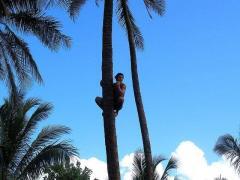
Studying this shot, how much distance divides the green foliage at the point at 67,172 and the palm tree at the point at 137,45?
6.95 metres

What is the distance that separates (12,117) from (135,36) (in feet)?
19.3

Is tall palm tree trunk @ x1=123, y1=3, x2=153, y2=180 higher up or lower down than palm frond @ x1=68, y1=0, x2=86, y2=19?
lower down

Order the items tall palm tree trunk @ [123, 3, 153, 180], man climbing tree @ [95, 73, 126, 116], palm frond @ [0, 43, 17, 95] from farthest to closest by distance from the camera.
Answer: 1. palm frond @ [0, 43, 17, 95]
2. tall palm tree trunk @ [123, 3, 153, 180]
3. man climbing tree @ [95, 73, 126, 116]

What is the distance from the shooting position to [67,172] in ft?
79.3

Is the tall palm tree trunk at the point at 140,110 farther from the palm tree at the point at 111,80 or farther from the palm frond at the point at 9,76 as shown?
the palm frond at the point at 9,76

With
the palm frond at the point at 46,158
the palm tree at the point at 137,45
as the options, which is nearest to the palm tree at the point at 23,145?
the palm frond at the point at 46,158

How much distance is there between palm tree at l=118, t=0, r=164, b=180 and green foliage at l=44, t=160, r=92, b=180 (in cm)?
695

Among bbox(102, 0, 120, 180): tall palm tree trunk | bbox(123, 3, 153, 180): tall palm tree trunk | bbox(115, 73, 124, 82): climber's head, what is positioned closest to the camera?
bbox(102, 0, 120, 180): tall palm tree trunk

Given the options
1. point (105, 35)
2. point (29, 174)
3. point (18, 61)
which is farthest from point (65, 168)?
point (105, 35)

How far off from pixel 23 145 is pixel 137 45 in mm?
5905

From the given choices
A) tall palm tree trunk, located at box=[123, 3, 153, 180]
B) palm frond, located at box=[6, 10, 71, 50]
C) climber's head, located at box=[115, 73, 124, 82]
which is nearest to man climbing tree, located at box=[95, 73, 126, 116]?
climber's head, located at box=[115, 73, 124, 82]

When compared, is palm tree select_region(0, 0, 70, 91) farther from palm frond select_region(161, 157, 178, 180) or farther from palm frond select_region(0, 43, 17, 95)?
palm frond select_region(161, 157, 178, 180)

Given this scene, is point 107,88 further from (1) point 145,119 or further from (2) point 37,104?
(2) point 37,104

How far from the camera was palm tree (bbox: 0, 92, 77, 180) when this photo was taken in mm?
21359
